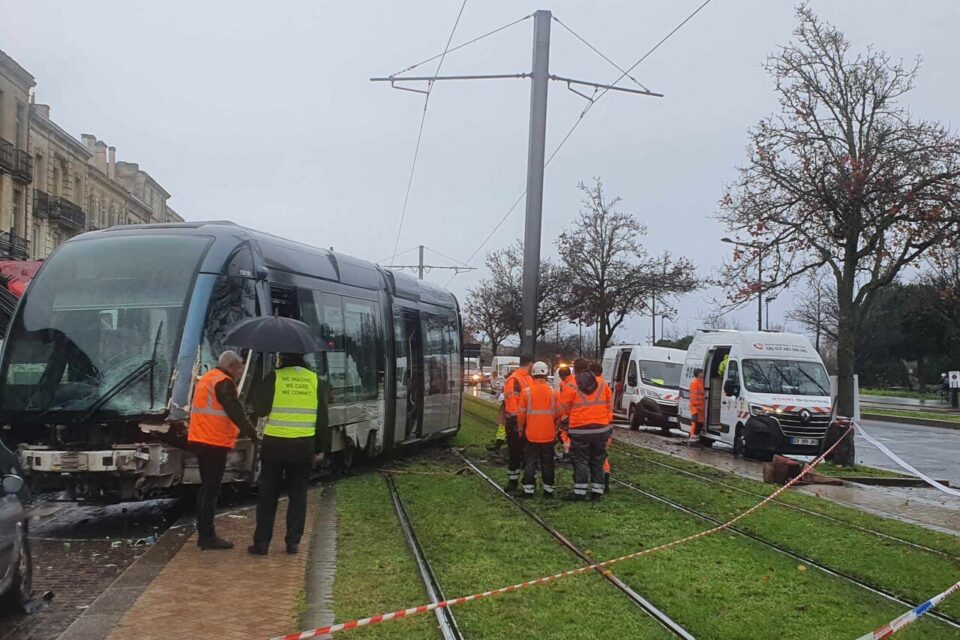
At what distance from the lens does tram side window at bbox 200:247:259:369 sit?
10.1 m

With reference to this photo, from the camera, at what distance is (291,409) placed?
8266mm

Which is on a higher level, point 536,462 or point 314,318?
point 314,318

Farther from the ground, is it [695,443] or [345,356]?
[345,356]

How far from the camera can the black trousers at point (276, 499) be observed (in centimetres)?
830

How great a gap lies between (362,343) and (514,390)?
2882mm

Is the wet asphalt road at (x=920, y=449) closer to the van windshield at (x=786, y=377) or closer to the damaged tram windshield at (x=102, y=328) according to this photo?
the van windshield at (x=786, y=377)

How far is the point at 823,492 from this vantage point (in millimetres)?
14156

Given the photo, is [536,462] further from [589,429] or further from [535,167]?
[535,167]

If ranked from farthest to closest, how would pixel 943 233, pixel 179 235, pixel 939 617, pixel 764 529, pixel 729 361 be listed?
pixel 729 361, pixel 943 233, pixel 179 235, pixel 764 529, pixel 939 617

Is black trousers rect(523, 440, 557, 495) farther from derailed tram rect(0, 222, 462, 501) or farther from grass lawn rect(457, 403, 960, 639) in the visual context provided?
derailed tram rect(0, 222, 462, 501)

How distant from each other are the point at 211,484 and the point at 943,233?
12.3m

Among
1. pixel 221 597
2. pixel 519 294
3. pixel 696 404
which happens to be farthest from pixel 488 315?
pixel 221 597

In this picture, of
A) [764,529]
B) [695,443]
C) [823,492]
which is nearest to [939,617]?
[764,529]

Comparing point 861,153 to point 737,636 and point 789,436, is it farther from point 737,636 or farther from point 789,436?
point 737,636
